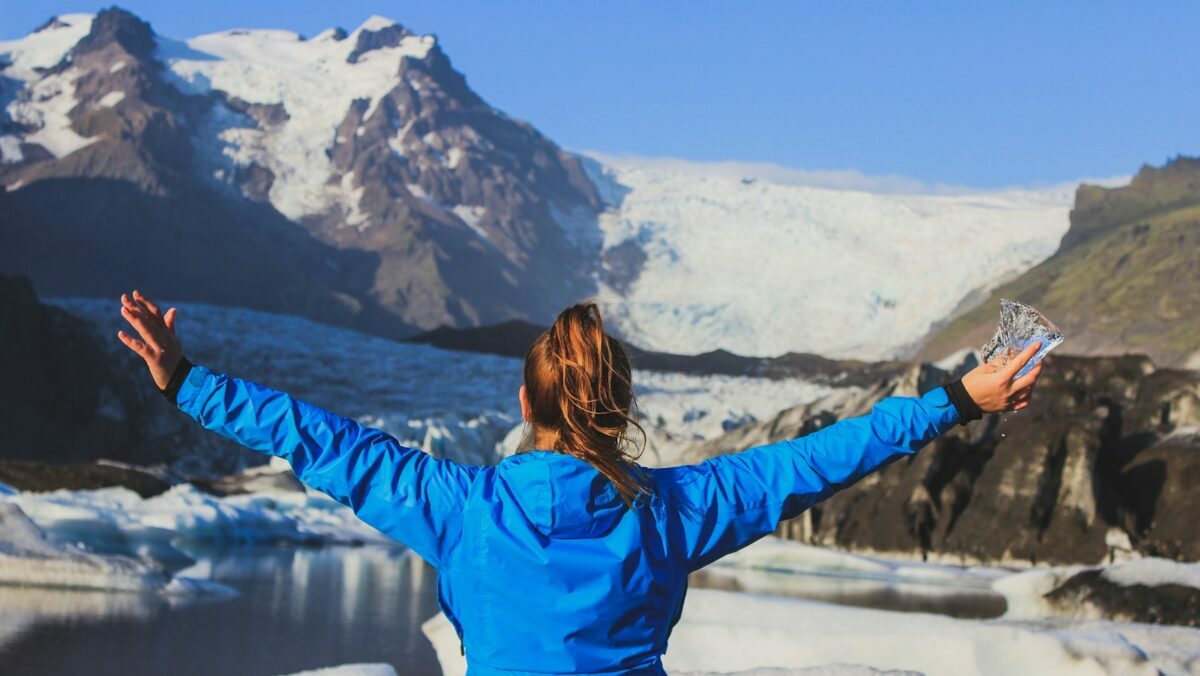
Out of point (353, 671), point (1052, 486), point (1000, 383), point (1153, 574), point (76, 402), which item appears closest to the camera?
point (1000, 383)

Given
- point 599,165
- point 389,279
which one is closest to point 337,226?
point 389,279

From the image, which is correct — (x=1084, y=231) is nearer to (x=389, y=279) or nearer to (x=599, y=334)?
(x=389, y=279)

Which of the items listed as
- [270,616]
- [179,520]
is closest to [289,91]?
[179,520]

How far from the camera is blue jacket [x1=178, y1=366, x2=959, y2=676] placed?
2389 mm

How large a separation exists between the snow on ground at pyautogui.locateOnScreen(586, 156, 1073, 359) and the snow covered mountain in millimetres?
229

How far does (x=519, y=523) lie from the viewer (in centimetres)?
239

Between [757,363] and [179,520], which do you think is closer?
[179,520]

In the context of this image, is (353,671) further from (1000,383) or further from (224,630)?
(1000,383)

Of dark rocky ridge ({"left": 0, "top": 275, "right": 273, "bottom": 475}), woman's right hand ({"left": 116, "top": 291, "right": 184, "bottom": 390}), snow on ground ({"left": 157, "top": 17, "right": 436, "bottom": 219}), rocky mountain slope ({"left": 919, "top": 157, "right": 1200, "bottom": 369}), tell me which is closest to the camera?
woman's right hand ({"left": 116, "top": 291, "right": 184, "bottom": 390})

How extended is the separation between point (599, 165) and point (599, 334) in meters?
150

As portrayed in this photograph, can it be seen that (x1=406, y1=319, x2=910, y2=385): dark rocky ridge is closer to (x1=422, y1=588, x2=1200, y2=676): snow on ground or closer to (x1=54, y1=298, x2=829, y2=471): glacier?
(x1=54, y1=298, x2=829, y2=471): glacier

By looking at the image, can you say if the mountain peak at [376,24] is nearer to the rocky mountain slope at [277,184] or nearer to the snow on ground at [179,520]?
the rocky mountain slope at [277,184]

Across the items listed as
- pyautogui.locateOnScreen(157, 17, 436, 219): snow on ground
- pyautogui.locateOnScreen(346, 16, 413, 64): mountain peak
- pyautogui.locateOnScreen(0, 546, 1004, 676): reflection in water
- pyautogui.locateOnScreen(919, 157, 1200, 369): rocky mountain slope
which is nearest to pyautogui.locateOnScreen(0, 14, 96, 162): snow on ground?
pyautogui.locateOnScreen(157, 17, 436, 219): snow on ground

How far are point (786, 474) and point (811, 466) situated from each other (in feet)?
0.15
